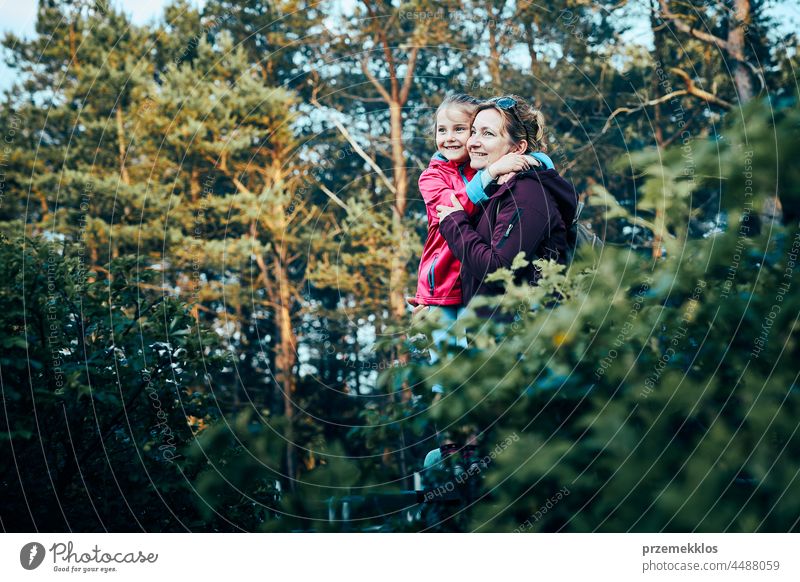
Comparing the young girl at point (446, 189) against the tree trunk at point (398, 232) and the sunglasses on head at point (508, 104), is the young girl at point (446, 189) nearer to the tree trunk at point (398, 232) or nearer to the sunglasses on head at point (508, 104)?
the sunglasses on head at point (508, 104)

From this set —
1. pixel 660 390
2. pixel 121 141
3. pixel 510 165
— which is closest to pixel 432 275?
pixel 510 165

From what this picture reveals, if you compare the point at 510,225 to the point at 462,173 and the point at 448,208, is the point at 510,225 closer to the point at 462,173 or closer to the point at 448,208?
the point at 448,208

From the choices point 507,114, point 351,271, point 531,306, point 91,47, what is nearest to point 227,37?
point 91,47

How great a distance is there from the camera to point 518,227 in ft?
9.12

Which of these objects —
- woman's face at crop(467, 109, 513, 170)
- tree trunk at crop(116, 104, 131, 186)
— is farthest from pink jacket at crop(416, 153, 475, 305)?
tree trunk at crop(116, 104, 131, 186)

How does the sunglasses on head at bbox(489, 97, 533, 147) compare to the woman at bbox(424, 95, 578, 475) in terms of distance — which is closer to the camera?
the woman at bbox(424, 95, 578, 475)

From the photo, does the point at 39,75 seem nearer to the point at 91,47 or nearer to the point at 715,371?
the point at 91,47

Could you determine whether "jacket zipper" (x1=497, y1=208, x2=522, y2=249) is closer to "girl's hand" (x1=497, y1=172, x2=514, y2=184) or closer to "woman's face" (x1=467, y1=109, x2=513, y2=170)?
"girl's hand" (x1=497, y1=172, x2=514, y2=184)

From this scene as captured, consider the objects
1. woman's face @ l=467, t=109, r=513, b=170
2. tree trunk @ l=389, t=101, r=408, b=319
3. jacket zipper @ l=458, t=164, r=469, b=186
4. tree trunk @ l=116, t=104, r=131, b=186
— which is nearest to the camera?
woman's face @ l=467, t=109, r=513, b=170

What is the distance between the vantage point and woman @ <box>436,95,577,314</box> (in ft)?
9.10

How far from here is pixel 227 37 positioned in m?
11.6

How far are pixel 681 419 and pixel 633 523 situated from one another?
28cm

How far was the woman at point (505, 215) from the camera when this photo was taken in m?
2.77

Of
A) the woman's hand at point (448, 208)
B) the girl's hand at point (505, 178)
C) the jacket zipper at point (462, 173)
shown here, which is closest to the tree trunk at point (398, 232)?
the jacket zipper at point (462, 173)
